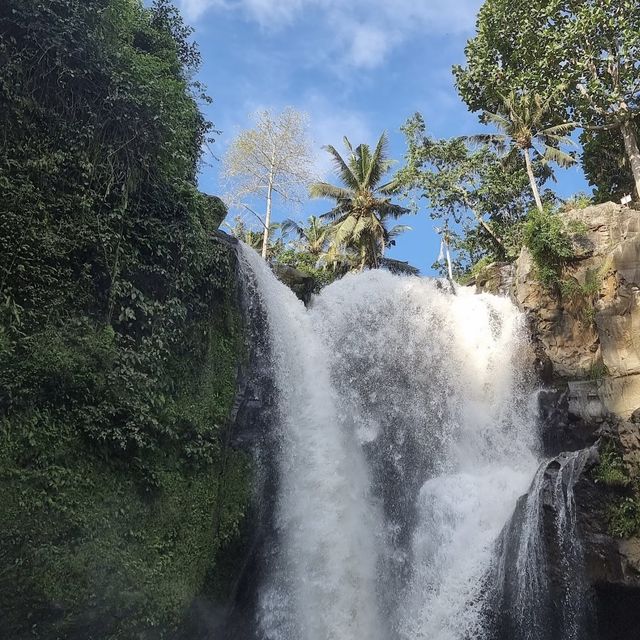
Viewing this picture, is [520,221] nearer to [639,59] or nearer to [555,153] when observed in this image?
[555,153]

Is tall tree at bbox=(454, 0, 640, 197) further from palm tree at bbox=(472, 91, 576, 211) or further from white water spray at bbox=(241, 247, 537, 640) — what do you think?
white water spray at bbox=(241, 247, 537, 640)

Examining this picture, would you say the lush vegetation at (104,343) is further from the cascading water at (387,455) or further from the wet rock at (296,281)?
the wet rock at (296,281)

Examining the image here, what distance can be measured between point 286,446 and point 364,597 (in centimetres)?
315

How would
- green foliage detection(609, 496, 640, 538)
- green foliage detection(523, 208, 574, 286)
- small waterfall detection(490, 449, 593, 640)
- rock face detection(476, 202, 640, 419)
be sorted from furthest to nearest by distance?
green foliage detection(523, 208, 574, 286)
rock face detection(476, 202, 640, 419)
green foliage detection(609, 496, 640, 538)
small waterfall detection(490, 449, 593, 640)

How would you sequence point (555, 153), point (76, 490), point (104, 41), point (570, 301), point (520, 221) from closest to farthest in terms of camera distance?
point (76, 490) < point (104, 41) < point (570, 301) < point (555, 153) < point (520, 221)

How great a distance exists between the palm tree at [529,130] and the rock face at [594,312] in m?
6.36

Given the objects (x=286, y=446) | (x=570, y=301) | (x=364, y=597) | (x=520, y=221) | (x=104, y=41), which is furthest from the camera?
(x=520, y=221)

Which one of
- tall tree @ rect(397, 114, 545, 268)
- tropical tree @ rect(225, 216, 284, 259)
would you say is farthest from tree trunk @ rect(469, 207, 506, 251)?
tropical tree @ rect(225, 216, 284, 259)

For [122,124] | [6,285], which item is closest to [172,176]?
[122,124]

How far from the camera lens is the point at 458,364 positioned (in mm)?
16156

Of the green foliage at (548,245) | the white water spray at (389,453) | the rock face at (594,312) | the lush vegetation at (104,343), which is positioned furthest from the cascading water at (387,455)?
the green foliage at (548,245)

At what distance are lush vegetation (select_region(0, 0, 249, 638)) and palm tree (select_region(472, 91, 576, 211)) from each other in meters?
16.4

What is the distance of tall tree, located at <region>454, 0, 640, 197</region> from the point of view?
1944cm

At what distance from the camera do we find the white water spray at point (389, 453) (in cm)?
1049
